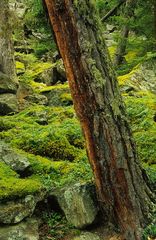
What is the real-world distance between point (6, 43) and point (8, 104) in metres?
2.90

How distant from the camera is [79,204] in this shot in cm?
574

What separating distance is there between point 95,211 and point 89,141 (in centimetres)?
119

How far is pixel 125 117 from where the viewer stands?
17.7 feet

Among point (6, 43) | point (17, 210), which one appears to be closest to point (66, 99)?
point (6, 43)

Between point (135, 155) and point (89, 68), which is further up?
point (89, 68)

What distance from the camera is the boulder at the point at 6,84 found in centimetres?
1291

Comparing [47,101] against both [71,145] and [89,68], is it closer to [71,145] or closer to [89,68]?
[71,145]

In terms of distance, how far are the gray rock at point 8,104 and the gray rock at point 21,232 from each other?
262 inches

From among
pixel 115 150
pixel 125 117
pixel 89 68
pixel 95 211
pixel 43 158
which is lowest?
pixel 95 211

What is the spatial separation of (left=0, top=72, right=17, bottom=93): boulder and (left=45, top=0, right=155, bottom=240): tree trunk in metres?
7.98

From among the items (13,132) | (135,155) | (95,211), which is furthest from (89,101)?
(13,132)

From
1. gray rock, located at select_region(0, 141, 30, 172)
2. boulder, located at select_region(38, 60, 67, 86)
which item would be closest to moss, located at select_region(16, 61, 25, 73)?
boulder, located at select_region(38, 60, 67, 86)

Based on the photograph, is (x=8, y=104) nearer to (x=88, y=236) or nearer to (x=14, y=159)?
(x=14, y=159)

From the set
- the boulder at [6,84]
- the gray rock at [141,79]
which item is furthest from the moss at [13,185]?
the gray rock at [141,79]
